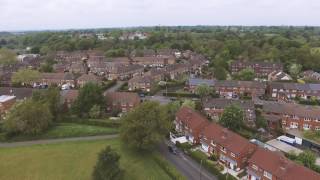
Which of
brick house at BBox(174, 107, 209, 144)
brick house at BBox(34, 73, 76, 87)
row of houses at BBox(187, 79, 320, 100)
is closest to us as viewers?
brick house at BBox(174, 107, 209, 144)

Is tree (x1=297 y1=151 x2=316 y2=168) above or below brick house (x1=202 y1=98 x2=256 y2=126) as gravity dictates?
below

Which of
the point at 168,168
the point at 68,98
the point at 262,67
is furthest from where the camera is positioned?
the point at 262,67

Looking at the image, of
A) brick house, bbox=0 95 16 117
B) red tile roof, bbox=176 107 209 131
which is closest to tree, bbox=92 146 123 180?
red tile roof, bbox=176 107 209 131

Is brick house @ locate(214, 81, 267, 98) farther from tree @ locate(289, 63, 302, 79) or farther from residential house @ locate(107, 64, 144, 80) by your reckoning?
residential house @ locate(107, 64, 144, 80)

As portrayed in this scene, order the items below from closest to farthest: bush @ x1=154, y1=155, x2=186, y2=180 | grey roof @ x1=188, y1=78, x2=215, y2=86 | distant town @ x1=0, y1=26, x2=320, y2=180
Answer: bush @ x1=154, y1=155, x2=186, y2=180 → distant town @ x1=0, y1=26, x2=320, y2=180 → grey roof @ x1=188, y1=78, x2=215, y2=86

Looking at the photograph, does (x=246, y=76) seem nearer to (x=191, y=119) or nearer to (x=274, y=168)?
(x=191, y=119)

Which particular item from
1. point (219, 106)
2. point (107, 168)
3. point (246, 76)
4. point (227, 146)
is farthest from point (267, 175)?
point (246, 76)

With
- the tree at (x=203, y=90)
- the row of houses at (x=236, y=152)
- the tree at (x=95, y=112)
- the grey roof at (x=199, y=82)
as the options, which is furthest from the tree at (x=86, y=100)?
the grey roof at (x=199, y=82)
